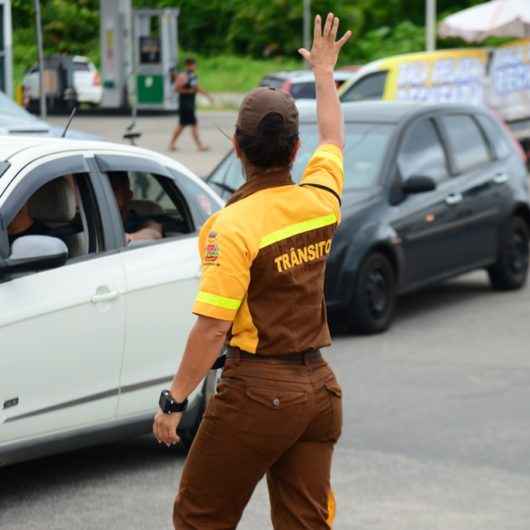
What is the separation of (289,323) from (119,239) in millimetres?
2816

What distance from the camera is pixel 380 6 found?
6888 centimetres

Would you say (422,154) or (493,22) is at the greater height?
(422,154)

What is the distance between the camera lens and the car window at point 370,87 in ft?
79.3

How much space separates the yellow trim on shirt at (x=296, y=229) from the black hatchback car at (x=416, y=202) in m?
6.86

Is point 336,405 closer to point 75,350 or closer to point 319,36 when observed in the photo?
point 319,36

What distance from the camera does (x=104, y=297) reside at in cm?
714

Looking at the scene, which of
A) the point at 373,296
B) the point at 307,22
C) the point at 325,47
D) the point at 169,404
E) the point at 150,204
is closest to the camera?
the point at 169,404

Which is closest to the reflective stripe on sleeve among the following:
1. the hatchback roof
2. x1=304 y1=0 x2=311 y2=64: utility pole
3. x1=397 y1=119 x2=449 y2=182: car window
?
x1=397 y1=119 x2=449 y2=182: car window

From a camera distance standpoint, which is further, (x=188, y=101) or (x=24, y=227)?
(x=188, y=101)

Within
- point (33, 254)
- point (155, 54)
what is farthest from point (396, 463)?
point (155, 54)

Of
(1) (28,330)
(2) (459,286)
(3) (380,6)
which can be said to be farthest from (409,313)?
(3) (380,6)

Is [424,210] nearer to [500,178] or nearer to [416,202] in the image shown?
[416,202]

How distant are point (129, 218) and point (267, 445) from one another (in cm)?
324

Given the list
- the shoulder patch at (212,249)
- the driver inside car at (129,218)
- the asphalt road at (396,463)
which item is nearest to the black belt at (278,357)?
the shoulder patch at (212,249)
